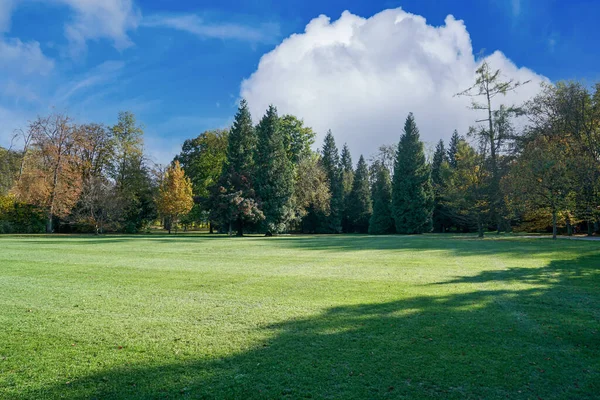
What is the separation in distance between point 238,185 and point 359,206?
21487mm

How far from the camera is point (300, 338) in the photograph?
4922 mm

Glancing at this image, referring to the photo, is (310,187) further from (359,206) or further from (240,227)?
(240,227)

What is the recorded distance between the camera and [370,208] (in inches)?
2157

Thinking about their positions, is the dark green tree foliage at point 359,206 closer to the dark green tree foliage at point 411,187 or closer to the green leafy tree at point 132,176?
the dark green tree foliage at point 411,187

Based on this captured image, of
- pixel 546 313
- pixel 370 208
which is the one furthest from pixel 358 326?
pixel 370 208

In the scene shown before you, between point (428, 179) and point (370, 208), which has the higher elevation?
point (428, 179)

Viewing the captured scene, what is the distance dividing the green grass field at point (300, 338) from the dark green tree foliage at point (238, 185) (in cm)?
2877

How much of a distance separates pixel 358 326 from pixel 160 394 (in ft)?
9.92

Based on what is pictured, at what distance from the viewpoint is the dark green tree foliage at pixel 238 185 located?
3859cm

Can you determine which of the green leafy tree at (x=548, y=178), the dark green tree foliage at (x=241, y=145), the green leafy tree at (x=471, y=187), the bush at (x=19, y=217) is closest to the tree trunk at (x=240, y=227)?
the dark green tree foliage at (x=241, y=145)

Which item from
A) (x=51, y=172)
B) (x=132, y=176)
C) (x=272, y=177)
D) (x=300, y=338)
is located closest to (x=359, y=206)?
(x=272, y=177)

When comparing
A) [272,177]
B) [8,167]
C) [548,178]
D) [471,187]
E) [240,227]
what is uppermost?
[8,167]

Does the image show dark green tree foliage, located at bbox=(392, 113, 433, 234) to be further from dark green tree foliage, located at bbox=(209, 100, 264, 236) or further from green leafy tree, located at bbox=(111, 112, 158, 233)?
green leafy tree, located at bbox=(111, 112, 158, 233)

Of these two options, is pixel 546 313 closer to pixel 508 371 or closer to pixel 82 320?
pixel 508 371
